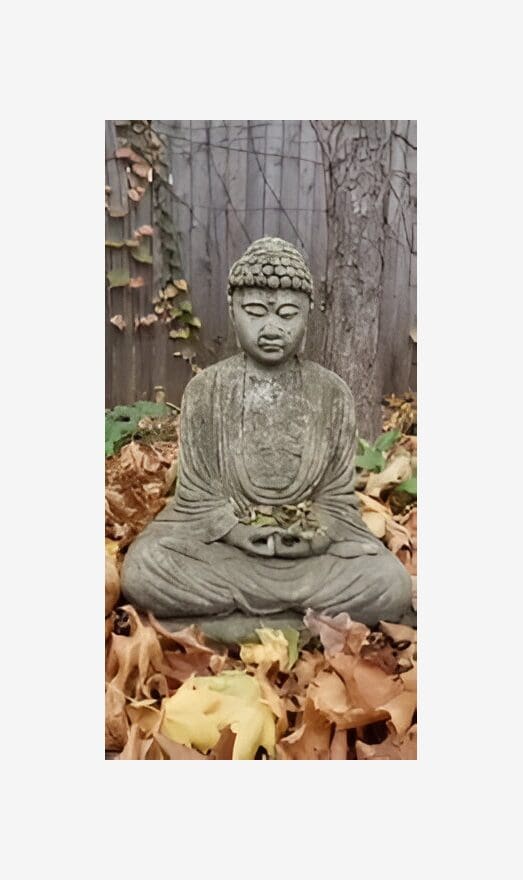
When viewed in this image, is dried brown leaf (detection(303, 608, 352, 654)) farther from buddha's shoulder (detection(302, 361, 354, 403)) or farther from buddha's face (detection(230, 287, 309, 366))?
buddha's face (detection(230, 287, 309, 366))

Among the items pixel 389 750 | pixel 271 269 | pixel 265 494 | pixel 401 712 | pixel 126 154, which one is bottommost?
pixel 389 750

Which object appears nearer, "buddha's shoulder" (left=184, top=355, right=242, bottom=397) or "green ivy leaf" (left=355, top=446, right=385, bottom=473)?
"buddha's shoulder" (left=184, top=355, right=242, bottom=397)

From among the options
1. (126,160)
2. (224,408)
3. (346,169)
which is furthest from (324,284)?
(126,160)

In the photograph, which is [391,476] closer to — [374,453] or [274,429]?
[374,453]

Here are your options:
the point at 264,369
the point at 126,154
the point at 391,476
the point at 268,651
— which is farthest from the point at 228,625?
the point at 126,154

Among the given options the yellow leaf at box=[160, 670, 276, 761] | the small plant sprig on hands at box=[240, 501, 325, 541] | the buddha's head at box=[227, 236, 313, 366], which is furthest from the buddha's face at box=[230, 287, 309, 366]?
the yellow leaf at box=[160, 670, 276, 761]

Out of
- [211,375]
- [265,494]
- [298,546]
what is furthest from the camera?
[211,375]

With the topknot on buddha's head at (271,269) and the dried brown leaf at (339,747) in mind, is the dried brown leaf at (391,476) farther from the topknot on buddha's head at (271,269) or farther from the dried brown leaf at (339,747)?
the dried brown leaf at (339,747)
